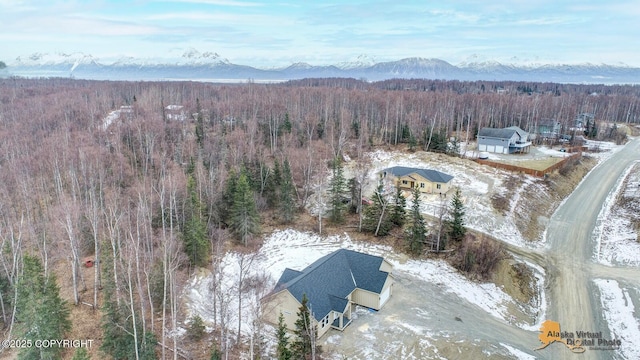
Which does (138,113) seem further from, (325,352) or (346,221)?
(325,352)

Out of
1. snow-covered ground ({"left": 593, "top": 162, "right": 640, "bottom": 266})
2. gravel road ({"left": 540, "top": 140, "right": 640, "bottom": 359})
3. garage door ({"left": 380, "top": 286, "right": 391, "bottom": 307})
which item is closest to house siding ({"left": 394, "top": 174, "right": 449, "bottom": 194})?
gravel road ({"left": 540, "top": 140, "right": 640, "bottom": 359})

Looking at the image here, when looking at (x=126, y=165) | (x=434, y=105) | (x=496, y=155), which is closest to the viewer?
(x=126, y=165)

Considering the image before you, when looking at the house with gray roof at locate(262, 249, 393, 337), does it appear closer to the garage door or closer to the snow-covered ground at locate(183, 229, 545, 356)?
the garage door

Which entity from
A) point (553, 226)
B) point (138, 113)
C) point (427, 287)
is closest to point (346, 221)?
point (427, 287)

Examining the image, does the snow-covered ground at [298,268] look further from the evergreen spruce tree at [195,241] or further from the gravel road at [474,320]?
the evergreen spruce tree at [195,241]

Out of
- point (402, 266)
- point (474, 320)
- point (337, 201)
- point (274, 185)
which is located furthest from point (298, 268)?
point (474, 320)

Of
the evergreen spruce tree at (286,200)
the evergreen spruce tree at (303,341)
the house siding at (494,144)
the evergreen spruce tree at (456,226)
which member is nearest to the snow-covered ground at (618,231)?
the evergreen spruce tree at (456,226)
